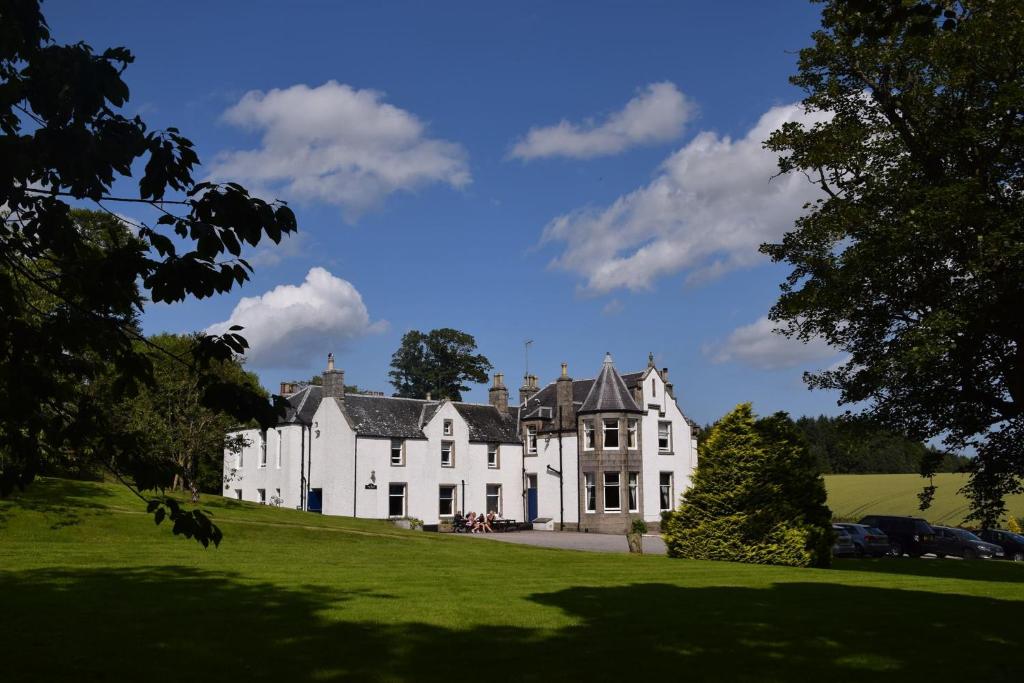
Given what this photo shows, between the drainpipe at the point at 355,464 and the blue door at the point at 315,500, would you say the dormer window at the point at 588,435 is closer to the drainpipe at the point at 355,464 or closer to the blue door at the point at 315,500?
the drainpipe at the point at 355,464

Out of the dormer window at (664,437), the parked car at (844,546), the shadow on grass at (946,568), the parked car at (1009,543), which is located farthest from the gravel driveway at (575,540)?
the parked car at (1009,543)

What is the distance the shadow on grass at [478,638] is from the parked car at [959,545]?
28.0 metres

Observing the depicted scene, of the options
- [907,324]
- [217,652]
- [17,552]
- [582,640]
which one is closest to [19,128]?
[217,652]

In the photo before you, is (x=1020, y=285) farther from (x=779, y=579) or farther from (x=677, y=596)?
(x=677, y=596)

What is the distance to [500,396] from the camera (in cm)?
6656

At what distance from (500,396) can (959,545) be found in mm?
32881

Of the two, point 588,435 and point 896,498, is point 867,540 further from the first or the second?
point 896,498

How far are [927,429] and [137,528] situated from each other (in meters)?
26.6

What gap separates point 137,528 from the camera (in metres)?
31.4

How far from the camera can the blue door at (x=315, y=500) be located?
5700 centimetres

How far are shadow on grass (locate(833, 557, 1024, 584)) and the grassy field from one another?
29540 millimetres

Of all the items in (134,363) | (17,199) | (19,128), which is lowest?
(134,363)

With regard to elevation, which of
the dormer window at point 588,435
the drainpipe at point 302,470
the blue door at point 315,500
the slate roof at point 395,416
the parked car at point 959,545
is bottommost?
the parked car at point 959,545

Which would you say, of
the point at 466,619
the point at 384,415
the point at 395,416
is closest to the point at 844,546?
the point at 395,416
